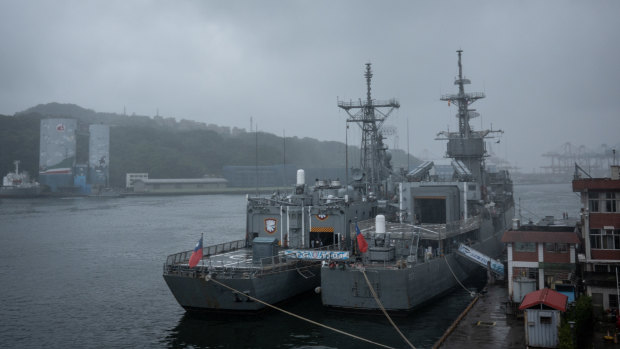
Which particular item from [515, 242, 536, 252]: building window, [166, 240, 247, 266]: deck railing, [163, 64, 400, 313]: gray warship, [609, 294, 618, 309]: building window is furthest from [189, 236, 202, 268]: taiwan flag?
[609, 294, 618, 309]: building window

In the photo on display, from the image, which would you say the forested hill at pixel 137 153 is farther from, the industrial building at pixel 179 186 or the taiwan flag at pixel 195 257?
the taiwan flag at pixel 195 257

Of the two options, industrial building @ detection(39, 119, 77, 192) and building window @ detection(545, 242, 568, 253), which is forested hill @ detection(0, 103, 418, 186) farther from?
building window @ detection(545, 242, 568, 253)

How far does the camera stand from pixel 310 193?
3353 centimetres

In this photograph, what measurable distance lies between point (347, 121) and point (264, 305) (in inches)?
820

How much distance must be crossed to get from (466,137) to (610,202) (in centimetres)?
2442

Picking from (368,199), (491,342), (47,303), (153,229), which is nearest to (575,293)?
(491,342)

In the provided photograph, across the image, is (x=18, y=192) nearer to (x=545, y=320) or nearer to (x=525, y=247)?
(x=525, y=247)

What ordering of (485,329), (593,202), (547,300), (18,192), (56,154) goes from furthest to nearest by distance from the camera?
(56,154) < (18,192) < (593,202) < (485,329) < (547,300)

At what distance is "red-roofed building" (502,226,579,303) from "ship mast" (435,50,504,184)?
21.7 meters

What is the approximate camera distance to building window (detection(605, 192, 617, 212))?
21.0 metres

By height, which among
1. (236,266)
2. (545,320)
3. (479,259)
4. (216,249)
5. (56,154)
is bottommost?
(545,320)

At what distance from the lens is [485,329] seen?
1797cm

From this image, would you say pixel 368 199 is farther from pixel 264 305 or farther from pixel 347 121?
pixel 264 305

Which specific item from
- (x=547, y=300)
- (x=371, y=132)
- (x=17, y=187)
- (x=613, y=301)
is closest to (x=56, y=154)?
(x=17, y=187)
